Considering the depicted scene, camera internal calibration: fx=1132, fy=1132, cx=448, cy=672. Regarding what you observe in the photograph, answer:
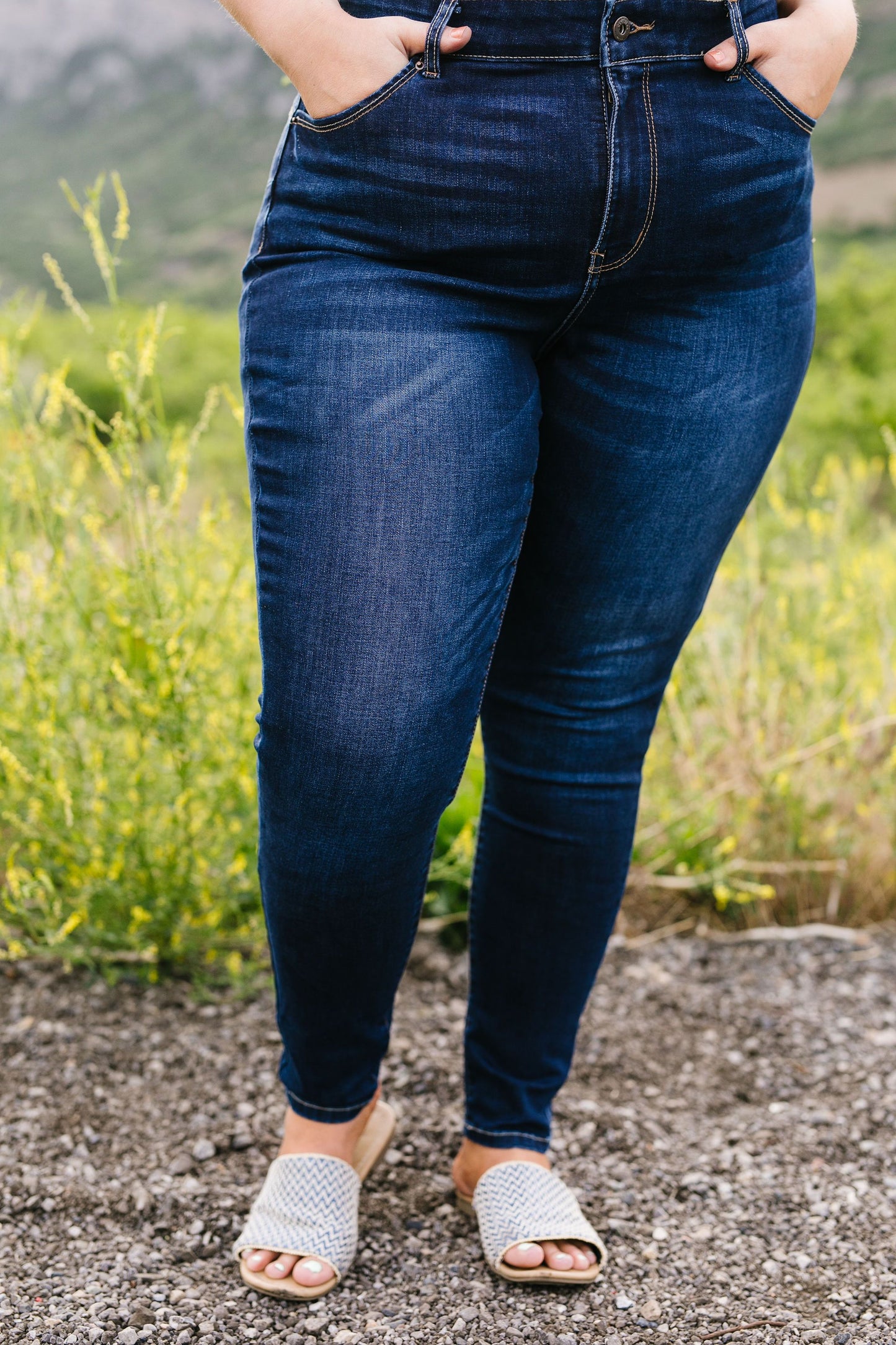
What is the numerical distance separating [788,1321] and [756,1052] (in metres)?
0.65

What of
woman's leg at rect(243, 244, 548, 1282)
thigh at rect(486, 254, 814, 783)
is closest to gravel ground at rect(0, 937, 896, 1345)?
woman's leg at rect(243, 244, 548, 1282)

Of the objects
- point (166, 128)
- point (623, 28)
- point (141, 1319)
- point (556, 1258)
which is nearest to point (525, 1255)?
point (556, 1258)

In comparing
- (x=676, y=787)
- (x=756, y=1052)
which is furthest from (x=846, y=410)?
(x=756, y=1052)

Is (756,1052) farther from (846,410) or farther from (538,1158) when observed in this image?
(846,410)

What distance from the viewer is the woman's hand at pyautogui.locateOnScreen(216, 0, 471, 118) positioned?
0.91 m

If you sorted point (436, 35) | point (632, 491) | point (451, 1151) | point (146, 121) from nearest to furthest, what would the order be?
point (436, 35)
point (632, 491)
point (451, 1151)
point (146, 121)

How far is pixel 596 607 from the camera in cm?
110

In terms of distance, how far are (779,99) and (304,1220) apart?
116 cm

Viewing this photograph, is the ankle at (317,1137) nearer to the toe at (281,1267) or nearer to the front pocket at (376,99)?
the toe at (281,1267)

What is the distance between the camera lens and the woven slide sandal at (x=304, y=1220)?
1150 mm

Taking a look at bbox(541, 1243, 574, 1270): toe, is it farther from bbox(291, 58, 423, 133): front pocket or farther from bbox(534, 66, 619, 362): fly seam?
bbox(291, 58, 423, 133): front pocket

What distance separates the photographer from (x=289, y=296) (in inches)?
38.6

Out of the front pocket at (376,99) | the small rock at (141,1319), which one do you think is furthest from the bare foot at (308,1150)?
the front pocket at (376,99)

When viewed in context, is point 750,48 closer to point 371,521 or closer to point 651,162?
point 651,162
